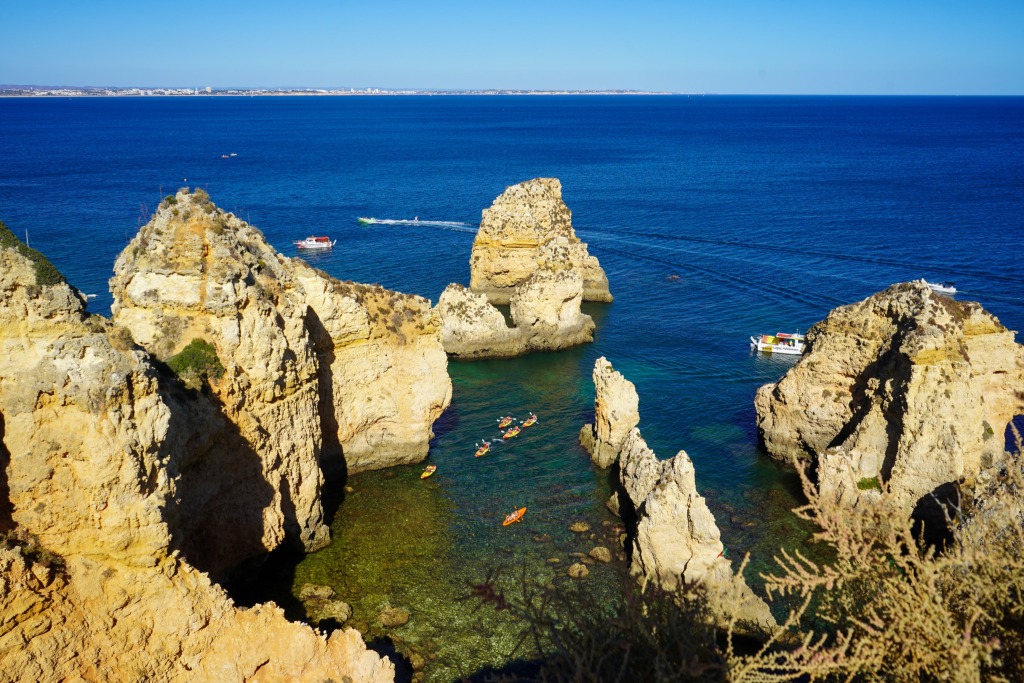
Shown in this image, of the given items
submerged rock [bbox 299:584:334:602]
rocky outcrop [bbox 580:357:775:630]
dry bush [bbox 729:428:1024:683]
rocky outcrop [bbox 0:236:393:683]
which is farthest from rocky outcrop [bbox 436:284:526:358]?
dry bush [bbox 729:428:1024:683]

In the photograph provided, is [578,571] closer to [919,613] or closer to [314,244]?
[919,613]

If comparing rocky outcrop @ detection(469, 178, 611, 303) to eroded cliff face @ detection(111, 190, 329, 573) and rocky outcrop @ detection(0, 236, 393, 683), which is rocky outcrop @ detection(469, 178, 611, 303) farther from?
rocky outcrop @ detection(0, 236, 393, 683)

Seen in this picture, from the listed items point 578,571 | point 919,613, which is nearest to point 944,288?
point 578,571

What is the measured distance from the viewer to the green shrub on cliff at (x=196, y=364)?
2272 cm

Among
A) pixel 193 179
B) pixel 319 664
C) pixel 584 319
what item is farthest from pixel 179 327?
pixel 193 179

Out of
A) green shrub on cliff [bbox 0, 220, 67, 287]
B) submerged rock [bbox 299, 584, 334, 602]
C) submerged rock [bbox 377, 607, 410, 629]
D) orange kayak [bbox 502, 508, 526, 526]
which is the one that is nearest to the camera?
green shrub on cliff [bbox 0, 220, 67, 287]

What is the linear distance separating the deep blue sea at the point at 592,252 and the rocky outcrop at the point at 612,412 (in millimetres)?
1334

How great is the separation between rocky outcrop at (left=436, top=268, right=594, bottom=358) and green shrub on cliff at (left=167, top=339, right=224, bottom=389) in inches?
1024

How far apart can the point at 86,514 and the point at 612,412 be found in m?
22.0

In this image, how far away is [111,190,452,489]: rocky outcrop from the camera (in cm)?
2359

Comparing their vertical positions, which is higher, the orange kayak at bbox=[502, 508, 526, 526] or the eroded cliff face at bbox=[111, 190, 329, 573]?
the eroded cliff face at bbox=[111, 190, 329, 573]

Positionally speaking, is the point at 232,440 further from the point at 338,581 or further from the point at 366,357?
the point at 366,357

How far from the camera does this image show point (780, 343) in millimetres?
52125

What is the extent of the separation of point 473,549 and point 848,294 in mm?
49197
